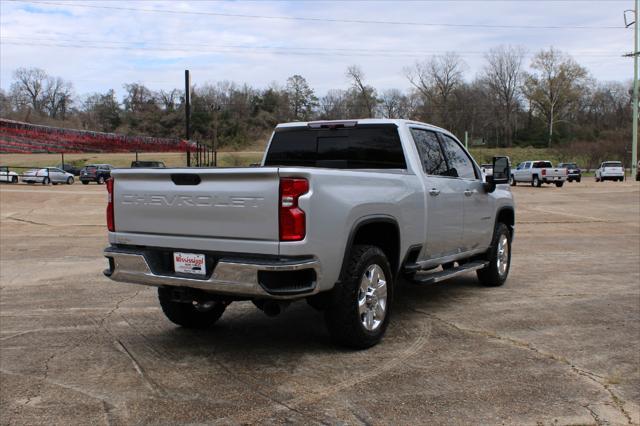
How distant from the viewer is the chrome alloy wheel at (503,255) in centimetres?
814

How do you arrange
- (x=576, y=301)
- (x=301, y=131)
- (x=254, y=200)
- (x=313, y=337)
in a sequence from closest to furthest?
(x=254, y=200), (x=313, y=337), (x=301, y=131), (x=576, y=301)

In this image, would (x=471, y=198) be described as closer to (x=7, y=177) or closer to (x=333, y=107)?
(x=7, y=177)

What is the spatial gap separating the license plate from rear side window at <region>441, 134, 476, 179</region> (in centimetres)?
329

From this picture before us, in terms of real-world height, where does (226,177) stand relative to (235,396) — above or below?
above

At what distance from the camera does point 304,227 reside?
4.40 meters

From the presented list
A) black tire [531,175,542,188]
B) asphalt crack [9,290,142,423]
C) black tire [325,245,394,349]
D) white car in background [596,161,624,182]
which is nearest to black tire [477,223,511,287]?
black tire [325,245,394,349]

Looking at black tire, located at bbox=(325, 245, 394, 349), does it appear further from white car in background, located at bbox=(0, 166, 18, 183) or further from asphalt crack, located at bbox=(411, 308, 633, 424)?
white car in background, located at bbox=(0, 166, 18, 183)

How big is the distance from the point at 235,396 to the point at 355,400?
82 centimetres

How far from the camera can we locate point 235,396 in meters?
4.17

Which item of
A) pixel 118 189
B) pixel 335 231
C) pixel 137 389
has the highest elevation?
pixel 118 189

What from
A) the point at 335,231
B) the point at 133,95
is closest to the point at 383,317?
the point at 335,231

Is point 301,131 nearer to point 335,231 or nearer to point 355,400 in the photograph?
point 335,231

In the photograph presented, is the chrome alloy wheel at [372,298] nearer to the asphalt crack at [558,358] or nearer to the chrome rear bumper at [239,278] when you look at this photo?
the chrome rear bumper at [239,278]

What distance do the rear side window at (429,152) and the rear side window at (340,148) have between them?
0.30 m
